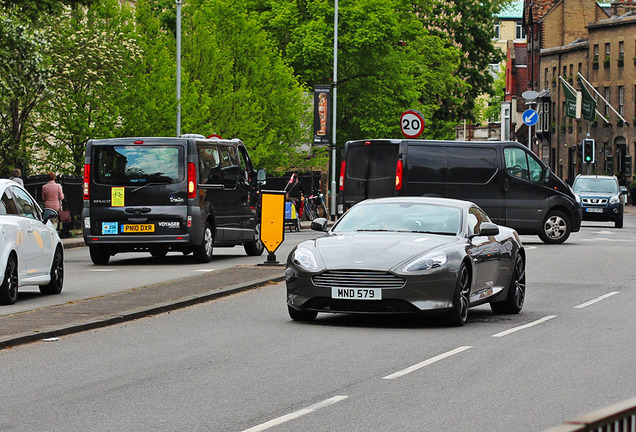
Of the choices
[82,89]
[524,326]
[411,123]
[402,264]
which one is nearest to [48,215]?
[402,264]

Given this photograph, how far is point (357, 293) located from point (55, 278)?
613 centimetres

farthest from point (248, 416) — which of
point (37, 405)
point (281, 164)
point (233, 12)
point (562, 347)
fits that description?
point (281, 164)

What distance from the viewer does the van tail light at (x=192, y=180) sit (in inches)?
933

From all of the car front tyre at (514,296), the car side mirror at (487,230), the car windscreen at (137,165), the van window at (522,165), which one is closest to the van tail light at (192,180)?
the car windscreen at (137,165)

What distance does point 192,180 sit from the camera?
23734 mm

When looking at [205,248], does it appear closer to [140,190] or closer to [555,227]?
[140,190]

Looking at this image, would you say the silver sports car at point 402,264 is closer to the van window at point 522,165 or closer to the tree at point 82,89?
the van window at point 522,165

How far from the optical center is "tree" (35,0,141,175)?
3866 centimetres

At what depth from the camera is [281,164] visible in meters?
57.1

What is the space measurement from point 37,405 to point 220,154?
657 inches

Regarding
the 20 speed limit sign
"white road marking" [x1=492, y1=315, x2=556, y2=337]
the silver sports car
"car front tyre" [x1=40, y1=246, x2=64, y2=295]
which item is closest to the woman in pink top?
the 20 speed limit sign

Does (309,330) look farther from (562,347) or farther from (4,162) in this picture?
(4,162)

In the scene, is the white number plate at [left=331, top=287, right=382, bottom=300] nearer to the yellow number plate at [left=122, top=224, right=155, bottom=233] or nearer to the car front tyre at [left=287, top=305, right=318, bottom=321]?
the car front tyre at [left=287, top=305, right=318, bottom=321]

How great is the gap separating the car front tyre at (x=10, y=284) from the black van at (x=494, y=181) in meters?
16.1
